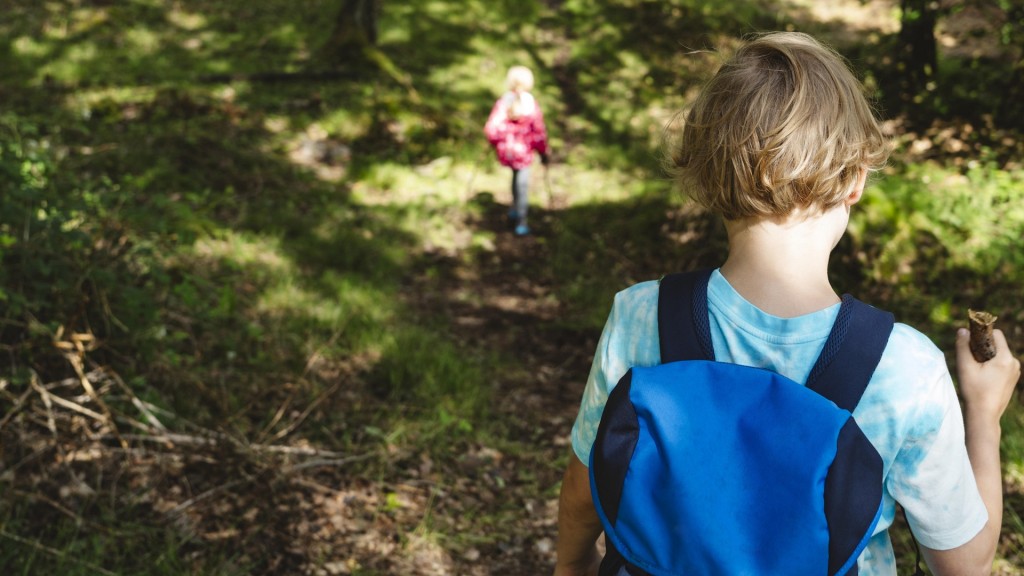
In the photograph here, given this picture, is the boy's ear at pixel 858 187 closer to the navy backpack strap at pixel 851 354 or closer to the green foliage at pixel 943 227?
the navy backpack strap at pixel 851 354

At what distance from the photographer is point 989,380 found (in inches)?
52.0

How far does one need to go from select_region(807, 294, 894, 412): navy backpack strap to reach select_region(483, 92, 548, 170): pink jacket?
613 cm

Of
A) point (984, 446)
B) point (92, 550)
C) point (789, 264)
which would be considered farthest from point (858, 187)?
point (92, 550)

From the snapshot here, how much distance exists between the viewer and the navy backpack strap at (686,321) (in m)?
1.36

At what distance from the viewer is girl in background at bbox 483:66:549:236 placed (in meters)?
7.18

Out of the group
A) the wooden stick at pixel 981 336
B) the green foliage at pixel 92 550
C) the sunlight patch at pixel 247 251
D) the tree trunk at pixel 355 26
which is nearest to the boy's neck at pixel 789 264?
the wooden stick at pixel 981 336

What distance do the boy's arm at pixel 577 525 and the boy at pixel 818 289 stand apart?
0.38 meters

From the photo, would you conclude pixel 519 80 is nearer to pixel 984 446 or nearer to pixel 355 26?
pixel 355 26

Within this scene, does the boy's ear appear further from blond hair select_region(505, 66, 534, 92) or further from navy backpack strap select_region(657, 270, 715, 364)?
blond hair select_region(505, 66, 534, 92)

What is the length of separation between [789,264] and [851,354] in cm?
20

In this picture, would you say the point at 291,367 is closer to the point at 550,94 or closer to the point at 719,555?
the point at 719,555

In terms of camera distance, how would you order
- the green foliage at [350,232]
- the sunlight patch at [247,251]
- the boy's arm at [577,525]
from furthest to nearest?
the sunlight patch at [247,251] < the green foliage at [350,232] < the boy's arm at [577,525]

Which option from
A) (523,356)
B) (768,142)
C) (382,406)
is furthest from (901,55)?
(768,142)

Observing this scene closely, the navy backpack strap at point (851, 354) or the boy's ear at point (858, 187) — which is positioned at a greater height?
the boy's ear at point (858, 187)
